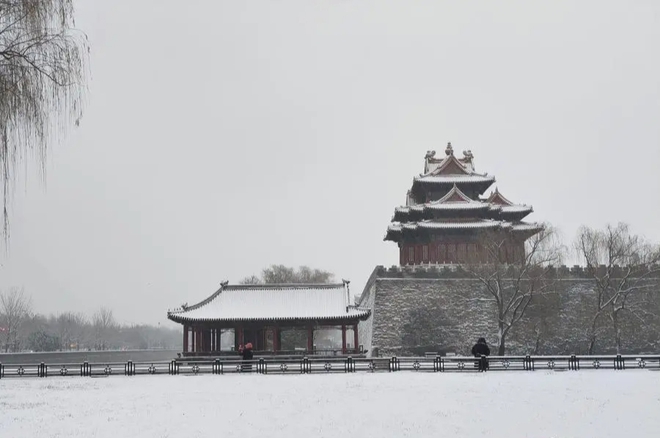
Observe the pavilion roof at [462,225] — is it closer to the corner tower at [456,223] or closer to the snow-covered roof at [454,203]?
the corner tower at [456,223]

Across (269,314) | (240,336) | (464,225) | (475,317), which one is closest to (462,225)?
(464,225)

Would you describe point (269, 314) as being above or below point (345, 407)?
above

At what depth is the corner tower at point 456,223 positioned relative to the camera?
1644 inches

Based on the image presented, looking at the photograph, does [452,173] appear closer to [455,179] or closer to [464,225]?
[455,179]

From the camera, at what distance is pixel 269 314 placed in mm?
34312

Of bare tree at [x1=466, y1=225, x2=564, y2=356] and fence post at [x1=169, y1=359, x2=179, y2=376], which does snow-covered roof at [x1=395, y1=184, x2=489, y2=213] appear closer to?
bare tree at [x1=466, y1=225, x2=564, y2=356]

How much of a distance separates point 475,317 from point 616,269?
322 inches

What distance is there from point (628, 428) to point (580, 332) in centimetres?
2591

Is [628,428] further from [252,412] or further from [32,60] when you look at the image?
[32,60]

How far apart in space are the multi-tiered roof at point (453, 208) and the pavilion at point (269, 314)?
8608 millimetres

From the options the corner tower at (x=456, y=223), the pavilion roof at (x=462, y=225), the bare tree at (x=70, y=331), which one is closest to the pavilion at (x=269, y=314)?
the pavilion roof at (x=462, y=225)

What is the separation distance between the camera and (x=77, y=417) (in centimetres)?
1480

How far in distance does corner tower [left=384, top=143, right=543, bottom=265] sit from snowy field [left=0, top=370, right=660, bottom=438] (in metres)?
19.5

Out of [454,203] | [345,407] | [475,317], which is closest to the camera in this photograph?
[345,407]
